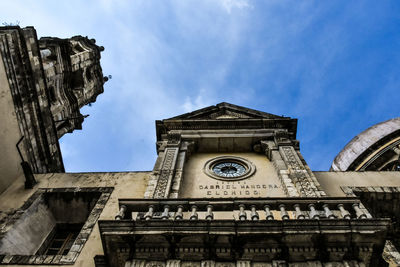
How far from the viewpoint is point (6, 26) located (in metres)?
15.9

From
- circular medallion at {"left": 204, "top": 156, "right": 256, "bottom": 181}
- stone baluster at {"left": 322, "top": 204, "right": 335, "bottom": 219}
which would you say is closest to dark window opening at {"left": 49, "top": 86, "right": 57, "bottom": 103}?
circular medallion at {"left": 204, "top": 156, "right": 256, "bottom": 181}

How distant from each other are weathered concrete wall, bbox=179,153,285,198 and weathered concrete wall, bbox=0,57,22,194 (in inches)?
251

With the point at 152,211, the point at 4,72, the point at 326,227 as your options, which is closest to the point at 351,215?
the point at 326,227

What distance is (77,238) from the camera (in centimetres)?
941

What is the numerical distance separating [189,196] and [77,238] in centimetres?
363

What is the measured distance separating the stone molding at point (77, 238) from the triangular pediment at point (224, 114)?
599 centimetres

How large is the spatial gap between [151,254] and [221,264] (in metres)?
1.41

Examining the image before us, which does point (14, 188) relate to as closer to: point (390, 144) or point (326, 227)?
point (326, 227)

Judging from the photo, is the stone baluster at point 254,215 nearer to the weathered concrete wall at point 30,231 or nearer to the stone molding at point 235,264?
the stone molding at point 235,264

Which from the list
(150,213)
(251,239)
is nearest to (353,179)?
(251,239)


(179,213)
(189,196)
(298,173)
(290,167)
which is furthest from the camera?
(290,167)

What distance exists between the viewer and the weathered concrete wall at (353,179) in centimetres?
1232

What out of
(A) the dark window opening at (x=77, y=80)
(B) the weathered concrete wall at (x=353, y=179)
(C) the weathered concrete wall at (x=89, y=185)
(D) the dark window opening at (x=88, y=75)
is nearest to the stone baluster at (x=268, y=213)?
(B) the weathered concrete wall at (x=353, y=179)

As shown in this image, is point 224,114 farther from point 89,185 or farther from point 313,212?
point 313,212
